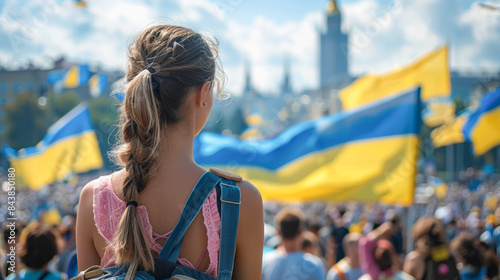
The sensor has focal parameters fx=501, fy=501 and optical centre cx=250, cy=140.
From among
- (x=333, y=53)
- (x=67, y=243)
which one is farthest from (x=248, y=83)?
(x=67, y=243)

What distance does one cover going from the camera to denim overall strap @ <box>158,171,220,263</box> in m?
1.34

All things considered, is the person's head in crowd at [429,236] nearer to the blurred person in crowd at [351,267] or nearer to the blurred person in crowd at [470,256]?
the blurred person in crowd at [470,256]

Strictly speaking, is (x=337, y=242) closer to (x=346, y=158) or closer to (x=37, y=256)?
(x=346, y=158)

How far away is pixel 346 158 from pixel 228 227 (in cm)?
651

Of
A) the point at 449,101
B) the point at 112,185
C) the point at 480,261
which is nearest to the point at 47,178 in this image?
the point at 480,261

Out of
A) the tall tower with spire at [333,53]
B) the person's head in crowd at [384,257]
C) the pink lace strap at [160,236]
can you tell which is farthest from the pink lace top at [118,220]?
the tall tower with spire at [333,53]

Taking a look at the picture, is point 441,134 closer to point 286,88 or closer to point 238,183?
point 238,183

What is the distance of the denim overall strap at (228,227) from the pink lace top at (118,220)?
2 cm

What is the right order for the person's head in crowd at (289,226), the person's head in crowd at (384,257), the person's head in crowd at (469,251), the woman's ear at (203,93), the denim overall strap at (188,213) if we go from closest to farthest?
1. the denim overall strap at (188,213)
2. the woman's ear at (203,93)
3. the person's head in crowd at (384,257)
4. the person's head in crowd at (289,226)
5. the person's head in crowd at (469,251)

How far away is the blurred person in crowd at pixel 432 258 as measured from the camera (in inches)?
175

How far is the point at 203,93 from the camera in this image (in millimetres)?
1495

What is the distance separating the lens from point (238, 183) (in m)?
1.40

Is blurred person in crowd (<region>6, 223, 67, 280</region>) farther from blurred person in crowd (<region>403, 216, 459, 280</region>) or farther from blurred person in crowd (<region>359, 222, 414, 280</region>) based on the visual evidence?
blurred person in crowd (<region>403, 216, 459, 280</region>)

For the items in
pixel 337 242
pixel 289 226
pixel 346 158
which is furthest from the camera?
pixel 337 242
